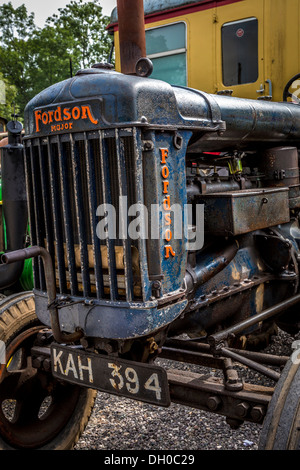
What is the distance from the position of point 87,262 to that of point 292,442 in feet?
3.27

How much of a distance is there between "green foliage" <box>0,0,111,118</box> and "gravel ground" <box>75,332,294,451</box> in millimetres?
20397

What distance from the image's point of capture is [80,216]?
202 centimetres

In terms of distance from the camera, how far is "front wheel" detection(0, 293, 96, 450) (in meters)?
2.64

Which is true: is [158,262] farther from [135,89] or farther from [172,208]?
[135,89]

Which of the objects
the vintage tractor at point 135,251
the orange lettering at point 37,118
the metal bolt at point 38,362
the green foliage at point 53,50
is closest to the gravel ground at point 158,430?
the vintage tractor at point 135,251

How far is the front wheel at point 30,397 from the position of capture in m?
2.64

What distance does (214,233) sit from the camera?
2.46m

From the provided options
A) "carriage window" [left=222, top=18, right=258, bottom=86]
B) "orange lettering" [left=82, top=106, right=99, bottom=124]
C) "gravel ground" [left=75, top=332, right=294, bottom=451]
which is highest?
"carriage window" [left=222, top=18, right=258, bottom=86]

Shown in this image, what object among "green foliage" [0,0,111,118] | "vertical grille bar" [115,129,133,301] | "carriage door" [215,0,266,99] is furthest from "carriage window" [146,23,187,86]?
"green foliage" [0,0,111,118]

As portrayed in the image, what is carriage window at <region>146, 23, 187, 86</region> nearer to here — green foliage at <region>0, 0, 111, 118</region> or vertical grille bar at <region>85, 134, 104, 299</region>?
vertical grille bar at <region>85, 134, 104, 299</region>

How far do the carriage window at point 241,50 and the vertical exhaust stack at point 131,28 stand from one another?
0.81 metres

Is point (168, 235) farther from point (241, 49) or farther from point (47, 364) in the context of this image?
point (241, 49)

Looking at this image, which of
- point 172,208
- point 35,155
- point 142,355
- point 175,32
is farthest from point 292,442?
point 175,32

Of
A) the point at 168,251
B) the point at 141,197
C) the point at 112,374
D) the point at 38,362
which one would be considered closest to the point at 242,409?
the point at 112,374
